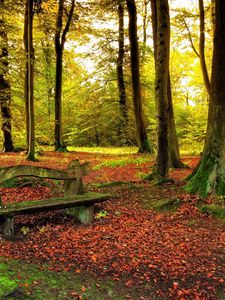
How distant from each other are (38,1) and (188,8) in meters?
7.96

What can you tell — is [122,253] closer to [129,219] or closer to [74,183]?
[129,219]

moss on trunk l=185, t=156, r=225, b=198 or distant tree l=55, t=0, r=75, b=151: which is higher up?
distant tree l=55, t=0, r=75, b=151

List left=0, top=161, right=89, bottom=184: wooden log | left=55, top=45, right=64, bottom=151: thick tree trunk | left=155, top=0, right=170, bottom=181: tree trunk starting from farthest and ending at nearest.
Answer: left=55, top=45, right=64, bottom=151: thick tree trunk < left=155, top=0, right=170, bottom=181: tree trunk < left=0, top=161, right=89, bottom=184: wooden log

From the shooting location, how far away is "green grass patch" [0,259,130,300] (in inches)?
147

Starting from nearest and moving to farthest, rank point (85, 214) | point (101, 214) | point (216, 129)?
point (85, 214) → point (101, 214) → point (216, 129)

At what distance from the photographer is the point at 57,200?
19.5 ft

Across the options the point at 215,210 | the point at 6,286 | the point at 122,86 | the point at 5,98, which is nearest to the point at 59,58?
the point at 5,98

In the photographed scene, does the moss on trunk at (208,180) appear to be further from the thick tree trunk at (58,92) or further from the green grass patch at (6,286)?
the thick tree trunk at (58,92)

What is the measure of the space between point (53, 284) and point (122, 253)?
4.54 ft

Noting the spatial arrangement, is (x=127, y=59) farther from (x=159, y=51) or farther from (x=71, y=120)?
(x=159, y=51)

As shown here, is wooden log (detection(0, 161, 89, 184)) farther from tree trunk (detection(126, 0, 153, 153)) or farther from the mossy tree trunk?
tree trunk (detection(126, 0, 153, 153))

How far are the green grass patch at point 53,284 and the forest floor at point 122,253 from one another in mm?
12

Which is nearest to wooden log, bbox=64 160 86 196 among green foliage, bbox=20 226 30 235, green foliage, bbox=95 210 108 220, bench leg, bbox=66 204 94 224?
bench leg, bbox=66 204 94 224

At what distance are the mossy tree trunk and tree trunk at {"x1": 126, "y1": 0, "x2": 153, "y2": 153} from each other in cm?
1050
